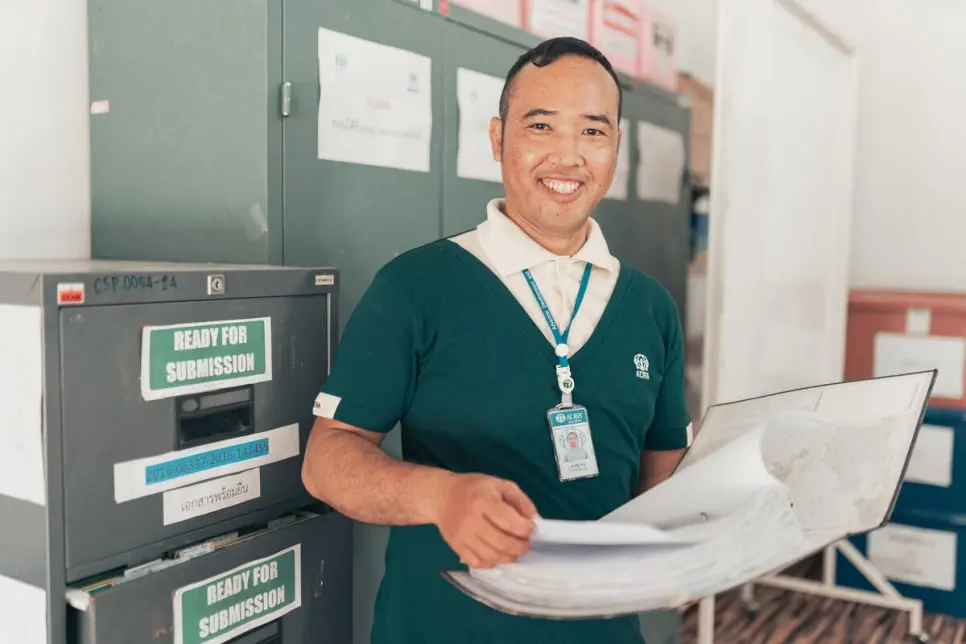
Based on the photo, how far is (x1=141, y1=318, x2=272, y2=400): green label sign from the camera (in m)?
1.04

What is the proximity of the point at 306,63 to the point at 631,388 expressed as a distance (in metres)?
0.76

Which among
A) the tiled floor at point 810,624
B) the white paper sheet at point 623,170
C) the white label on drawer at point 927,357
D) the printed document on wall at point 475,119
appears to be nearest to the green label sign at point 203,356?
the printed document on wall at point 475,119

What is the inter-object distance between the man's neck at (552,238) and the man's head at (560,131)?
0.06 feet

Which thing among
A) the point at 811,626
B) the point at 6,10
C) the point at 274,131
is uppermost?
the point at 6,10

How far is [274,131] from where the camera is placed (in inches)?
53.3

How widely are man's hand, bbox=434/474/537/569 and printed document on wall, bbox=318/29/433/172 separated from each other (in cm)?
81

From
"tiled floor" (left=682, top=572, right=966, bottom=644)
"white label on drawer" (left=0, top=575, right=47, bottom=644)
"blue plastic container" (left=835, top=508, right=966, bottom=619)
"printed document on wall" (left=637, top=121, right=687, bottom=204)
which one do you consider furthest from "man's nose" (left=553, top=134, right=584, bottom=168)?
"blue plastic container" (left=835, top=508, right=966, bottom=619)

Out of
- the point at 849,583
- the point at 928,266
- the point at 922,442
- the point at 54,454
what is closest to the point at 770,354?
the point at 922,442

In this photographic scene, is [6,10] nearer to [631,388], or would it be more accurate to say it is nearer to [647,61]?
[631,388]

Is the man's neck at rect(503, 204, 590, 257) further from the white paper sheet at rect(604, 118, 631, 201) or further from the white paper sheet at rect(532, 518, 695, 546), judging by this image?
the white paper sheet at rect(604, 118, 631, 201)

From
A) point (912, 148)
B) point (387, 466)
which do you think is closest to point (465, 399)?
point (387, 466)

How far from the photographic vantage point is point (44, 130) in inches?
60.3

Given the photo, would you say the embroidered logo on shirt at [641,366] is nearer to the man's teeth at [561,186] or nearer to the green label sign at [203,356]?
the man's teeth at [561,186]

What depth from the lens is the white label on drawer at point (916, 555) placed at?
9.25 feet
